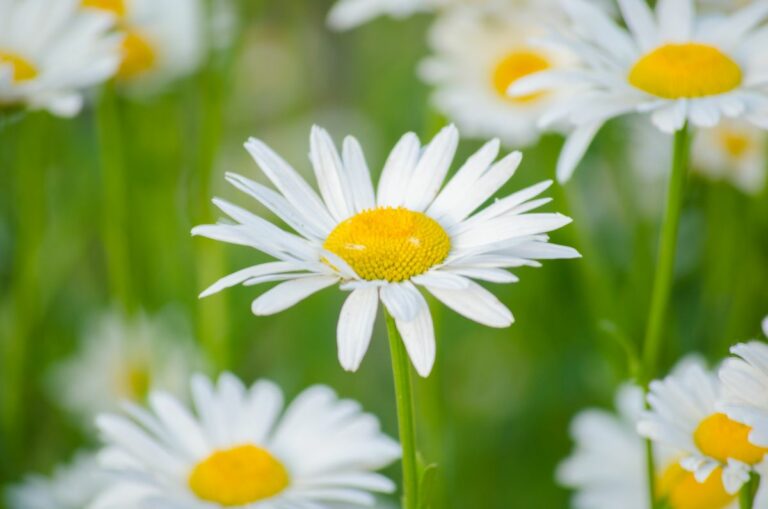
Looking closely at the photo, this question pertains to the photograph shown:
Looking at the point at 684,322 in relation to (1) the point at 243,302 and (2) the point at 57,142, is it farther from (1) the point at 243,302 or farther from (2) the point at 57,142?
(2) the point at 57,142

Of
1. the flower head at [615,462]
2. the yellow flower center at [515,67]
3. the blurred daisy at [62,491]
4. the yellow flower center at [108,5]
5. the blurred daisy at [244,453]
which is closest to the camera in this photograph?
the blurred daisy at [244,453]

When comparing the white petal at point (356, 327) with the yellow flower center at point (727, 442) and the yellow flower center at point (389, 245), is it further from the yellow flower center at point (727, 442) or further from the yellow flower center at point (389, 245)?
the yellow flower center at point (727, 442)

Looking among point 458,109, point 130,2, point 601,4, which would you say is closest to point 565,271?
point 458,109

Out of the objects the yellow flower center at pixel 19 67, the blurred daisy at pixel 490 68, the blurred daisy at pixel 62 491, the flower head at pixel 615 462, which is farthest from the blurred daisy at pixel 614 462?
the yellow flower center at pixel 19 67

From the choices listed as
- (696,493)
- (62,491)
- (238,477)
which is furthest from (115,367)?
(696,493)

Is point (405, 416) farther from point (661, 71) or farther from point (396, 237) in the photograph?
point (661, 71)

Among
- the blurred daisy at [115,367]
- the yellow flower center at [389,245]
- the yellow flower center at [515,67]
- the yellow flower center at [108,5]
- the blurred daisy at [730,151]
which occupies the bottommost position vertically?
the yellow flower center at [389,245]

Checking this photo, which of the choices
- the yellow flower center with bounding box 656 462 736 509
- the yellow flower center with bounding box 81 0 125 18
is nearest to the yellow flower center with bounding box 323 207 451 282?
the yellow flower center with bounding box 656 462 736 509
